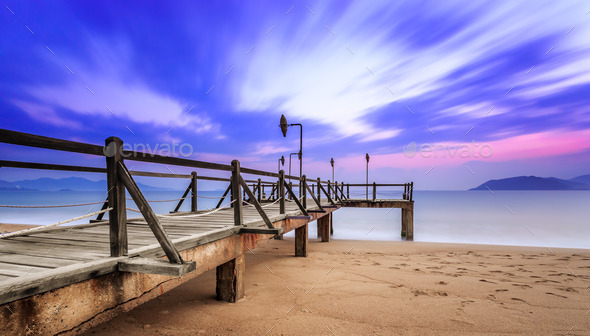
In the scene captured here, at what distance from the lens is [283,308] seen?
5.37 metres

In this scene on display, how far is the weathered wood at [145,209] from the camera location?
2.57 meters

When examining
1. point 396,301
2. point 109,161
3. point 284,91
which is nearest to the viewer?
point 109,161

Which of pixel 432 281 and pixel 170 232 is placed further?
pixel 432 281

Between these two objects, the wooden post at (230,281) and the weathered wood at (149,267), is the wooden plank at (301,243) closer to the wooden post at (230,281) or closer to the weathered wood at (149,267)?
the wooden post at (230,281)

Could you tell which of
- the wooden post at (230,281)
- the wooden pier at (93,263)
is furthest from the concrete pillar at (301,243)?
the wooden pier at (93,263)

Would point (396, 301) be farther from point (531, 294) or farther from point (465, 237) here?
point (465, 237)

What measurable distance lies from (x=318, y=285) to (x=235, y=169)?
370cm

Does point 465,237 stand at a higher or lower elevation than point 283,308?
lower

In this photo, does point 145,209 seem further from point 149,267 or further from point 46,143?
point 46,143

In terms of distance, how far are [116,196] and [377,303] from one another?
4962mm

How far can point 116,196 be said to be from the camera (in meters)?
2.53

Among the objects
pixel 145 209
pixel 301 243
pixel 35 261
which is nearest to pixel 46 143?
pixel 145 209

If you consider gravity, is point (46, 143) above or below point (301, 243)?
above

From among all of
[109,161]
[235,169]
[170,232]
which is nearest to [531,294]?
[235,169]
